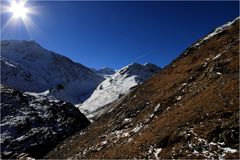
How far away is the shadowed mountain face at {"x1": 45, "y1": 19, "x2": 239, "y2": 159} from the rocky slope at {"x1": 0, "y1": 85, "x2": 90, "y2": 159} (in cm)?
827

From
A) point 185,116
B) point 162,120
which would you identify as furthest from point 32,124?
point 185,116

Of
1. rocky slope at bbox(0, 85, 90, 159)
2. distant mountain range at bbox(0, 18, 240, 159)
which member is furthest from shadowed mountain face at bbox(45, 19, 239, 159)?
rocky slope at bbox(0, 85, 90, 159)

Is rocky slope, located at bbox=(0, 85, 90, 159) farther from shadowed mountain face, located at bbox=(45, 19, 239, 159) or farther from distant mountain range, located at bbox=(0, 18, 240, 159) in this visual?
shadowed mountain face, located at bbox=(45, 19, 239, 159)

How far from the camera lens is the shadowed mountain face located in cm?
2553

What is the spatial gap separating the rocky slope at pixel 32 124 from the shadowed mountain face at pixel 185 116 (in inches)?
325

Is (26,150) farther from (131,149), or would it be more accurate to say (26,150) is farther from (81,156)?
Answer: (131,149)

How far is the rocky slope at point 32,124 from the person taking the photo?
5884 centimetres

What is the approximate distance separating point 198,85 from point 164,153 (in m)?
16.6

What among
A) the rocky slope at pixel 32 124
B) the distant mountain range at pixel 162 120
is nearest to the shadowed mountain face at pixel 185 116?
the distant mountain range at pixel 162 120

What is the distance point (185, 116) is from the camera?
31.9 m

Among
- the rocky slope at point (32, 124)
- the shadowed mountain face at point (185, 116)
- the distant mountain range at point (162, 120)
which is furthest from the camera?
the rocky slope at point (32, 124)

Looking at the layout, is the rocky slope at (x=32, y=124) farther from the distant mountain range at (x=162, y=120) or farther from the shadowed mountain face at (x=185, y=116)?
the shadowed mountain face at (x=185, y=116)

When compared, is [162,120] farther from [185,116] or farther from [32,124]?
[32,124]

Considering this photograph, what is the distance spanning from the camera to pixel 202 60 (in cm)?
5256
